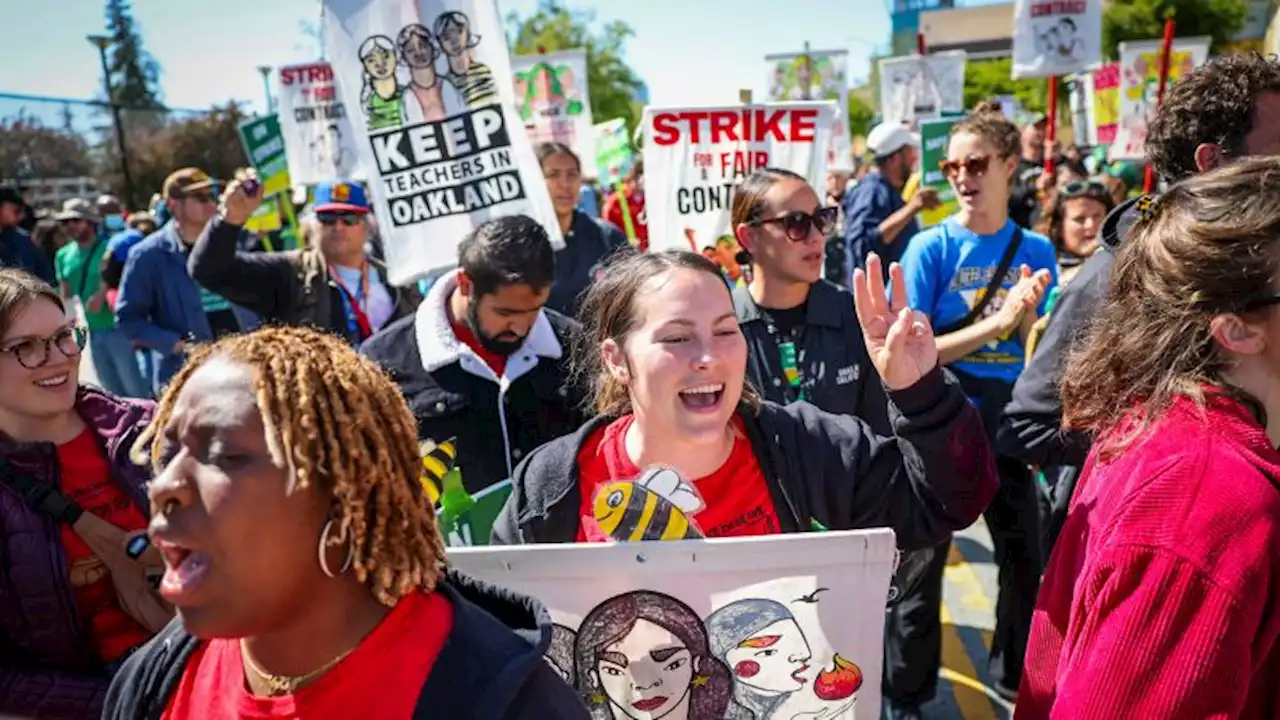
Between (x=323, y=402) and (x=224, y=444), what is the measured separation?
14 cm

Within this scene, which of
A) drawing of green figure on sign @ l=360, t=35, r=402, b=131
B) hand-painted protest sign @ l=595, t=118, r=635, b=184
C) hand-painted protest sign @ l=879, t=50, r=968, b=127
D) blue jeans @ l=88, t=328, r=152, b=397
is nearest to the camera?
drawing of green figure on sign @ l=360, t=35, r=402, b=131

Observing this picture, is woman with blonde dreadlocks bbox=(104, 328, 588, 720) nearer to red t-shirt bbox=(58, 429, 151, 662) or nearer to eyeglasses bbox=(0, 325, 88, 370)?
red t-shirt bbox=(58, 429, 151, 662)

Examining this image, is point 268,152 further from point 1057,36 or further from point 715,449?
point 1057,36

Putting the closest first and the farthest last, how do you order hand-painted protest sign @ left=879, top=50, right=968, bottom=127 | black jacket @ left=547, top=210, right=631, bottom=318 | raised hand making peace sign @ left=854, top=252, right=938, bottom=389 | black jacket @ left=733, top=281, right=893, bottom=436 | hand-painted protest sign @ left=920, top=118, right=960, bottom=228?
raised hand making peace sign @ left=854, top=252, right=938, bottom=389 → black jacket @ left=733, top=281, right=893, bottom=436 → black jacket @ left=547, top=210, right=631, bottom=318 → hand-painted protest sign @ left=920, top=118, right=960, bottom=228 → hand-painted protest sign @ left=879, top=50, right=968, bottom=127

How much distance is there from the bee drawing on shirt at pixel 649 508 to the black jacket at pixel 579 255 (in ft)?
10.4

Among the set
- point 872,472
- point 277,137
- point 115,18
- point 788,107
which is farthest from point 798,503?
point 115,18

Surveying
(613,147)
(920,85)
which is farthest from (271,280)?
(920,85)

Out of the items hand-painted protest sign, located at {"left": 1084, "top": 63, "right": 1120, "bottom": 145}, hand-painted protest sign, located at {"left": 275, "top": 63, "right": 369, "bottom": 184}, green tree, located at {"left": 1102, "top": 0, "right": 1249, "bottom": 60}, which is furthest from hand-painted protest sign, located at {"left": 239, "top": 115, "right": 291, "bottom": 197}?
green tree, located at {"left": 1102, "top": 0, "right": 1249, "bottom": 60}

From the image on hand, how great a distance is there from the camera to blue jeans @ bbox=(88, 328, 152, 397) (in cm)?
773

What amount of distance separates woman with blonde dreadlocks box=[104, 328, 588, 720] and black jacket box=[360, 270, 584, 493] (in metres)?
1.62

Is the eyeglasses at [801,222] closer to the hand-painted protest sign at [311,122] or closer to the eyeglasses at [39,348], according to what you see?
the eyeglasses at [39,348]

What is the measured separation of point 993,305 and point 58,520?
10.6 feet

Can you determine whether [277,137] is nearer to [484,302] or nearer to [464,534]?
[484,302]

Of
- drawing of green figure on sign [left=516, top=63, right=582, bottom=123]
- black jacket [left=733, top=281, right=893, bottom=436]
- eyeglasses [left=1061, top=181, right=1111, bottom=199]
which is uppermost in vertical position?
drawing of green figure on sign [left=516, top=63, right=582, bottom=123]
